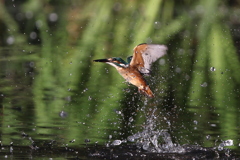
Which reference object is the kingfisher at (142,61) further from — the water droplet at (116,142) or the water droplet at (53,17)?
the water droplet at (53,17)

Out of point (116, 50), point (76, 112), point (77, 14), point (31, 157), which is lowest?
point (31, 157)

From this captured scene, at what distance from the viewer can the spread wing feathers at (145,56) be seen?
2.92 meters

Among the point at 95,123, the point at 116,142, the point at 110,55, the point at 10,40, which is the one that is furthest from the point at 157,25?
the point at 116,142

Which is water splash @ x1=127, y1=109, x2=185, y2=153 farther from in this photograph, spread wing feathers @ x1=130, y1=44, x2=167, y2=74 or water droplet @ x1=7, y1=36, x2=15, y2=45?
water droplet @ x1=7, y1=36, x2=15, y2=45

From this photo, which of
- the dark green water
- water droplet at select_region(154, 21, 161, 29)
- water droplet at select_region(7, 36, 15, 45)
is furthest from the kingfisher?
water droplet at select_region(154, 21, 161, 29)

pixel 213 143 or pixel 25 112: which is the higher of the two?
pixel 25 112

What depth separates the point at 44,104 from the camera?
11.1 feet

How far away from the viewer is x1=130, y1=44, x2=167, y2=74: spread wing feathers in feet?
9.57

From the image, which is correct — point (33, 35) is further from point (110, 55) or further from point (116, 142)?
point (116, 142)

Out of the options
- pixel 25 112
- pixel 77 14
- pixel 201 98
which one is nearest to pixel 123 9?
pixel 77 14

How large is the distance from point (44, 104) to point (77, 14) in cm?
382

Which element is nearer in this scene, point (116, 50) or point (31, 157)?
point (31, 157)

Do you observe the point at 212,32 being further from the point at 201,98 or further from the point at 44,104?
the point at 44,104

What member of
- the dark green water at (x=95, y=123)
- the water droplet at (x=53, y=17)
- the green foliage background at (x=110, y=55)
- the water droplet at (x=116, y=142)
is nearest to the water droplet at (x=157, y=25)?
the green foliage background at (x=110, y=55)
